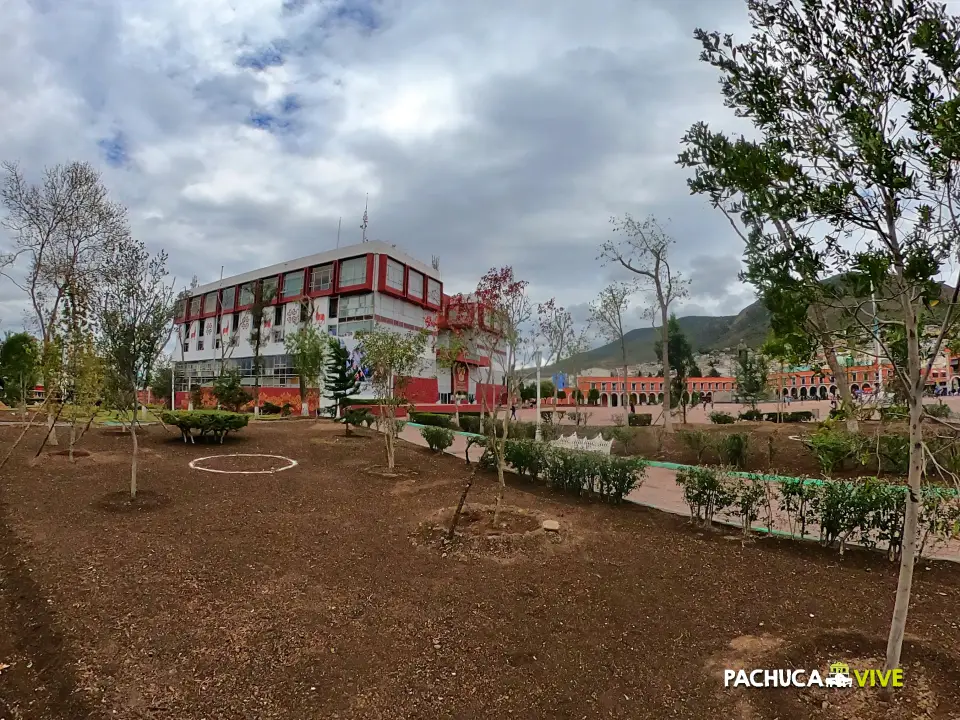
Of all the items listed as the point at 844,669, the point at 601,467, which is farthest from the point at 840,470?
the point at 844,669

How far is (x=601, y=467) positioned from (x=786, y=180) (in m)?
6.44

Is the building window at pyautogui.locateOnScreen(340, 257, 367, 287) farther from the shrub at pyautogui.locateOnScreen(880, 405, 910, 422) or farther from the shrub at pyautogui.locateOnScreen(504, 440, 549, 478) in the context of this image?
the shrub at pyautogui.locateOnScreen(880, 405, 910, 422)

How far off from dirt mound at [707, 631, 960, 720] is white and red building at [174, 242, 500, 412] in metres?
31.5

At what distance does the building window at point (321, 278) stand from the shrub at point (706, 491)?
124 feet

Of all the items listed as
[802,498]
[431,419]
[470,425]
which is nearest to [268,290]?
Result: [431,419]

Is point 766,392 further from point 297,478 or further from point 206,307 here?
point 206,307

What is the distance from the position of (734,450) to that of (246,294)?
46272 millimetres

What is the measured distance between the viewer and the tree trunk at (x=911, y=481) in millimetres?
3105

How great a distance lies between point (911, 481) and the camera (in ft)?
10.4

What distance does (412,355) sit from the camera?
46.6ft

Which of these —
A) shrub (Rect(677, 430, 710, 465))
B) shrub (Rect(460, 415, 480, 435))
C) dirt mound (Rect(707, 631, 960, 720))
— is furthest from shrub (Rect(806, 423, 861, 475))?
shrub (Rect(460, 415, 480, 435))

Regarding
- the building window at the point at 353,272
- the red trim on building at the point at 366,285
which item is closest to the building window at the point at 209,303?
the building window at the point at 353,272

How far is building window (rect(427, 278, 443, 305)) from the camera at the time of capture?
44.3 meters

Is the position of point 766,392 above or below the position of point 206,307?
below
